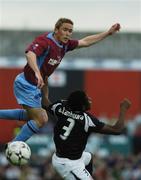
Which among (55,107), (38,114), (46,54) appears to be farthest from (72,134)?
(46,54)

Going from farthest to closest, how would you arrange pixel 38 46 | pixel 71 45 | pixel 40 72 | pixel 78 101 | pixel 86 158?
pixel 71 45
pixel 40 72
pixel 86 158
pixel 38 46
pixel 78 101

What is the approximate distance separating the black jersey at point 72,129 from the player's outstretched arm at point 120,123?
0.22 m

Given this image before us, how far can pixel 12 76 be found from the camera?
4731 centimetres

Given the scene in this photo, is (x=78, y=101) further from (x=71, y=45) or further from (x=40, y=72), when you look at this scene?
(x=71, y=45)

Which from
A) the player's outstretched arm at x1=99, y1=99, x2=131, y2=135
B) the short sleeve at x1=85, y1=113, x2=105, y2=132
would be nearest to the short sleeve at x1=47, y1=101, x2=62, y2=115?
the short sleeve at x1=85, y1=113, x2=105, y2=132

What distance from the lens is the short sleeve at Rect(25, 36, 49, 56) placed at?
62.7ft

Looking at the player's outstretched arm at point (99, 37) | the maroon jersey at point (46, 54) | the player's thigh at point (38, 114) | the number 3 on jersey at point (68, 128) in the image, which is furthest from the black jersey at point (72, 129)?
the player's outstretched arm at point (99, 37)

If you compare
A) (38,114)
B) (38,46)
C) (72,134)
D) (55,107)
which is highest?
(38,46)

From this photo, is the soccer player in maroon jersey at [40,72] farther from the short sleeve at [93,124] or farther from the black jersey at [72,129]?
the short sleeve at [93,124]

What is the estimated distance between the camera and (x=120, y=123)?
61.4 feet

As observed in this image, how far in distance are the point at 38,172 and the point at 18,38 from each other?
2245cm

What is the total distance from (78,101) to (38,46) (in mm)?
1374

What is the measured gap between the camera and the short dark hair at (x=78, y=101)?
18.8 meters

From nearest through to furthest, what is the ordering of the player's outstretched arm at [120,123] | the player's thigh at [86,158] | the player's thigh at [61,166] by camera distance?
the player's outstretched arm at [120,123] < the player's thigh at [61,166] < the player's thigh at [86,158]
